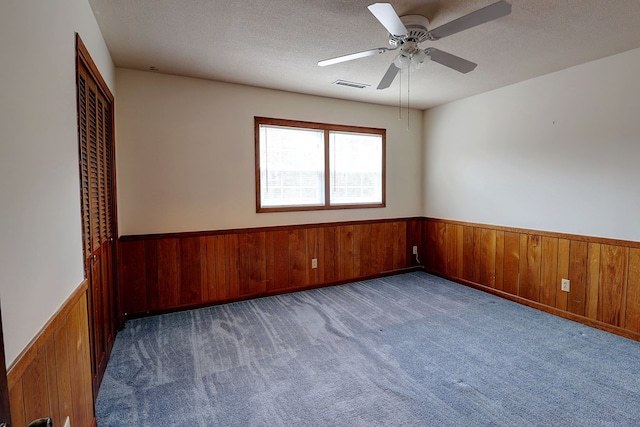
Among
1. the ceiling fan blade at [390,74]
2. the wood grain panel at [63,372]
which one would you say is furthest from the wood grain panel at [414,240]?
the wood grain panel at [63,372]

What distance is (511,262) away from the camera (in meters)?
4.05

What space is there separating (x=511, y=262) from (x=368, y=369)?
8.29 ft

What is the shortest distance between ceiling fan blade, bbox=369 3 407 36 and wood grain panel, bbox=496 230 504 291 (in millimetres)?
3023

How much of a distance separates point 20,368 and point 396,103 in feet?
15.8

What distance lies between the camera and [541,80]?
366cm

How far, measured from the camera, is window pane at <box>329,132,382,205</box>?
15.3 feet

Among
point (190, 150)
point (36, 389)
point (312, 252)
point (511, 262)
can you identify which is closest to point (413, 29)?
point (190, 150)

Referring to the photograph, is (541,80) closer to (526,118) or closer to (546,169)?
(526,118)

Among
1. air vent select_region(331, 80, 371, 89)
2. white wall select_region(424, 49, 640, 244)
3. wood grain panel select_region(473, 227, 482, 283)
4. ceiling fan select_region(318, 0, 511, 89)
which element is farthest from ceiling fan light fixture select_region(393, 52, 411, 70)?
wood grain panel select_region(473, 227, 482, 283)

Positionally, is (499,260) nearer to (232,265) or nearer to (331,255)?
(331,255)

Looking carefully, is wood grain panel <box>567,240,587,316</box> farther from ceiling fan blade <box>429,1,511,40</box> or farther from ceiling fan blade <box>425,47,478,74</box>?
ceiling fan blade <box>429,1,511,40</box>

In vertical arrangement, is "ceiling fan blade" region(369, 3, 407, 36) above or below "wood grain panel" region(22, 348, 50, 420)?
above

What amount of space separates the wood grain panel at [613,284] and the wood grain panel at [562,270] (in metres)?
0.30

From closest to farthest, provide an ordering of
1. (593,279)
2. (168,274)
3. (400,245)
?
(593,279), (168,274), (400,245)
